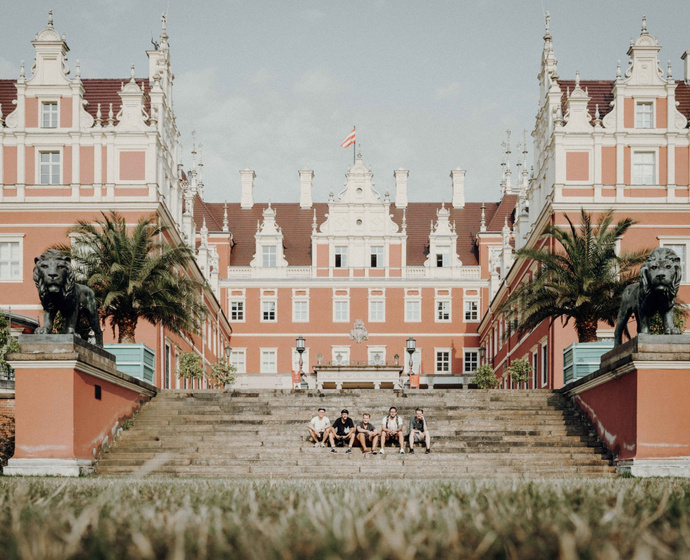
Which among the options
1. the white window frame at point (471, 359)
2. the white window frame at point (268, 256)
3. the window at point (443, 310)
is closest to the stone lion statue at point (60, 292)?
the white window frame at point (268, 256)

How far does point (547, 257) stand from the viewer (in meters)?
23.7

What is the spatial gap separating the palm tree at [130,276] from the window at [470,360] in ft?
106

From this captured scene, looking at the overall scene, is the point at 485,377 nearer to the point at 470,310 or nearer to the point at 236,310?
the point at 470,310

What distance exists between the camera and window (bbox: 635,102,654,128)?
1281 inches

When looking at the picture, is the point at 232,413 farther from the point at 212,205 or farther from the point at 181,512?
the point at 212,205

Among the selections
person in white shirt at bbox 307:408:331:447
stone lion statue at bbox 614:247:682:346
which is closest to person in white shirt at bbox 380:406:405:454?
person in white shirt at bbox 307:408:331:447

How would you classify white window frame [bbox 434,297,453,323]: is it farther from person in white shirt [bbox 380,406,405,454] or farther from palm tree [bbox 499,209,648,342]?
person in white shirt [bbox 380,406,405,454]

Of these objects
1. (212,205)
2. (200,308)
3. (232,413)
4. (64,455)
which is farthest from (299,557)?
(212,205)

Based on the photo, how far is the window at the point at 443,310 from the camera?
54.0 metres

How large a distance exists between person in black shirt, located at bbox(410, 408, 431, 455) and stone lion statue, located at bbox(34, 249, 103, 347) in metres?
5.98

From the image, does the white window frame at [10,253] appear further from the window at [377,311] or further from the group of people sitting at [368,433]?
the window at [377,311]

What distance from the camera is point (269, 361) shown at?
5388 cm

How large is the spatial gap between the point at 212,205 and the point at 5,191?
28.4 m

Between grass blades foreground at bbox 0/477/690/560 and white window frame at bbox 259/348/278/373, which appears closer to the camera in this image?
grass blades foreground at bbox 0/477/690/560
